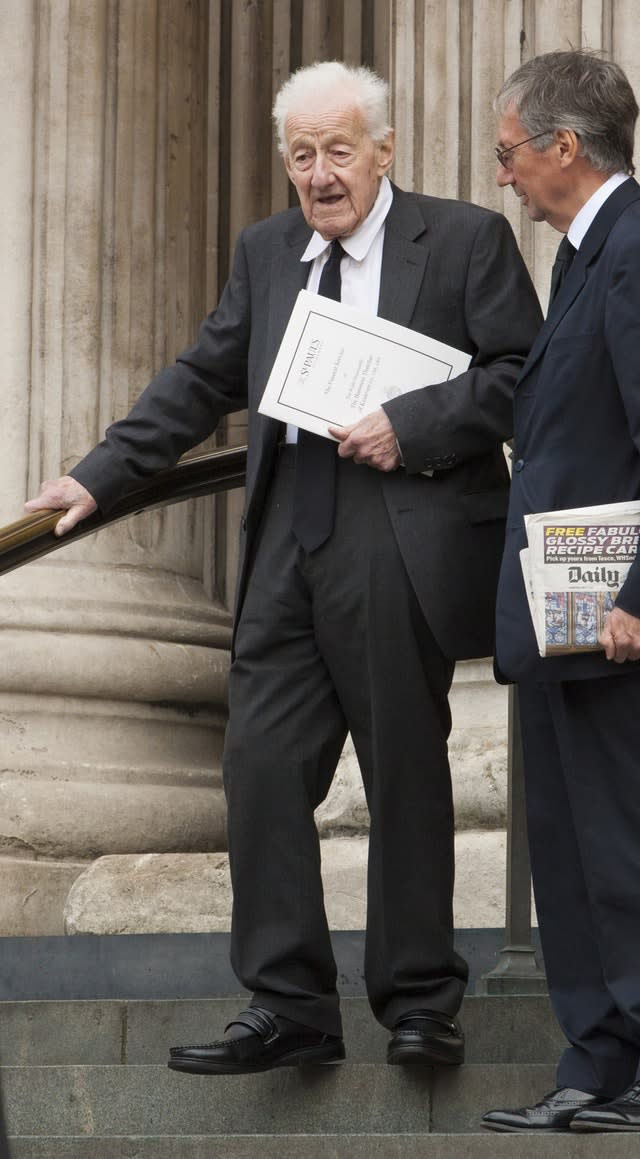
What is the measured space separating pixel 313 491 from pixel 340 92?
0.69 metres

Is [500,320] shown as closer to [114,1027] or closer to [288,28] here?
[114,1027]

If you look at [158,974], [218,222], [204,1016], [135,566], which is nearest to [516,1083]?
[204,1016]

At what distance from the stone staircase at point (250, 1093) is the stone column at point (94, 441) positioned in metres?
1.64

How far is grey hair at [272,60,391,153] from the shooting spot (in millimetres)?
3455

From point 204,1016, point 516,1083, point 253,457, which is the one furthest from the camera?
point 204,1016

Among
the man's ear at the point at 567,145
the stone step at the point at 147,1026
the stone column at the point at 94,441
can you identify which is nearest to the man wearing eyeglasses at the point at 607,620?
the man's ear at the point at 567,145

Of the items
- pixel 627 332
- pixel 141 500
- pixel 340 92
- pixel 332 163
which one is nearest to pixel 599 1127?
pixel 627 332

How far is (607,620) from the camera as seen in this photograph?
291cm

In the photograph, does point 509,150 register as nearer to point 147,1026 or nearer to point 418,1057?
point 418,1057

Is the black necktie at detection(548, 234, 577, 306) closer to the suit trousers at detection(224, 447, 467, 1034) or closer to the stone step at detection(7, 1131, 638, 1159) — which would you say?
the suit trousers at detection(224, 447, 467, 1034)

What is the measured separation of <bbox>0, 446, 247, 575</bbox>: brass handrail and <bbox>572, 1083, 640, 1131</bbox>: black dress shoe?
1.42 m

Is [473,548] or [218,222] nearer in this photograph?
[473,548]

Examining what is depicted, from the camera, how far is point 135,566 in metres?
6.15

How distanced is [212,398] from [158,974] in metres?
1.56
